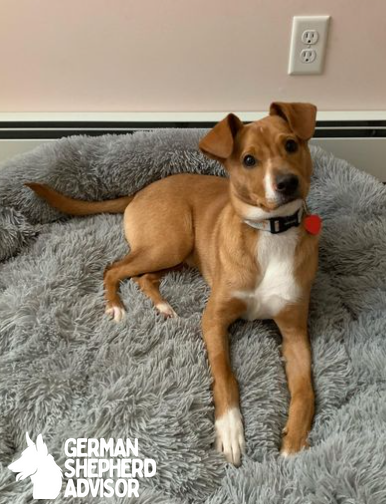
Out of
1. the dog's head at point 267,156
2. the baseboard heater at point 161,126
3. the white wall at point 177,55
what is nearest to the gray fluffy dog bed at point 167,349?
the baseboard heater at point 161,126

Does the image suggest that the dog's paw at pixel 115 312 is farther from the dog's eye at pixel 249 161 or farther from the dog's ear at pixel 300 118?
the dog's ear at pixel 300 118

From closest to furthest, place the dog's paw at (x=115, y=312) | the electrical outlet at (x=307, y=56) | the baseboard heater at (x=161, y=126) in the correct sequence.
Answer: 1. the dog's paw at (x=115, y=312)
2. the electrical outlet at (x=307, y=56)
3. the baseboard heater at (x=161, y=126)

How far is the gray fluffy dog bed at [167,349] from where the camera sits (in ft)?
4.27

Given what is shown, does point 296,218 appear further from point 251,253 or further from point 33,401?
point 33,401

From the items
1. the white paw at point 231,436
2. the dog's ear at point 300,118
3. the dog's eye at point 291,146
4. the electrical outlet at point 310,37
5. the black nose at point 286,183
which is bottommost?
the white paw at point 231,436

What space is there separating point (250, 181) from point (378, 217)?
2.67ft

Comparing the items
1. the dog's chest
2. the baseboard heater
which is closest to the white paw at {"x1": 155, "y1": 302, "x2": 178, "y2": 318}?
the dog's chest

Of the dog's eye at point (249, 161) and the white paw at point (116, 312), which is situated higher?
the dog's eye at point (249, 161)

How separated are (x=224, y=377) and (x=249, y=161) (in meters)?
0.66

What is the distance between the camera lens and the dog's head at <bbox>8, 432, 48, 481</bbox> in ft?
4.26

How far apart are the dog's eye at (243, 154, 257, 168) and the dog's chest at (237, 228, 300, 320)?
222mm

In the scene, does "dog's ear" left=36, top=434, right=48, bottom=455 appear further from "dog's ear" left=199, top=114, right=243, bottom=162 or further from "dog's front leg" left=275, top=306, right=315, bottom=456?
"dog's ear" left=199, top=114, right=243, bottom=162

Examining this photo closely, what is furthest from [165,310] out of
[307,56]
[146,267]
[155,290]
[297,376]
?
[307,56]
